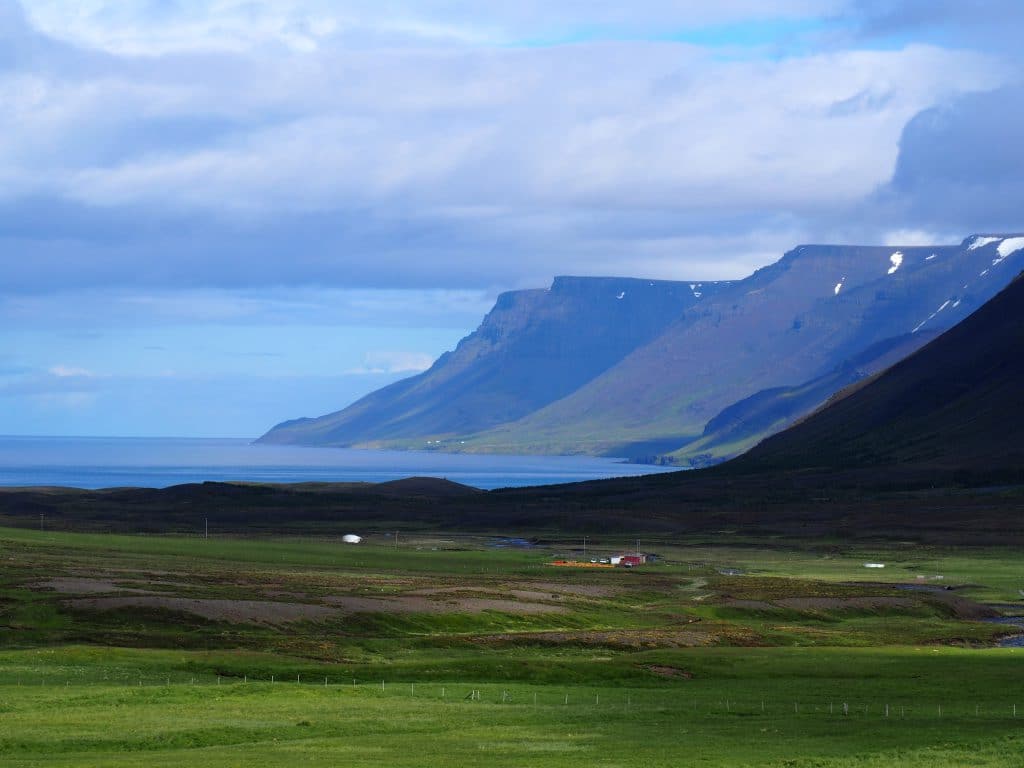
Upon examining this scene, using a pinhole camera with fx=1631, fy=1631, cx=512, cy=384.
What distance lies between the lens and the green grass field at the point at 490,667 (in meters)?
60.5

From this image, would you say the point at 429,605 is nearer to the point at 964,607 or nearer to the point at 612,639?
the point at 612,639

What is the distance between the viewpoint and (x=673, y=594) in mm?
141750

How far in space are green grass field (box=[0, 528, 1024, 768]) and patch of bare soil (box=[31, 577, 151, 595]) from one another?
0.35 metres

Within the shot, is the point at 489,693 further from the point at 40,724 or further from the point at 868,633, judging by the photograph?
the point at 868,633

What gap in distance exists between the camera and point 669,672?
8781cm

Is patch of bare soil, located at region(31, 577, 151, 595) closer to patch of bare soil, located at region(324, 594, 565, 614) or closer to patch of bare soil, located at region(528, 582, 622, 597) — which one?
patch of bare soil, located at region(324, 594, 565, 614)

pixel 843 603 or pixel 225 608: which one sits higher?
pixel 225 608

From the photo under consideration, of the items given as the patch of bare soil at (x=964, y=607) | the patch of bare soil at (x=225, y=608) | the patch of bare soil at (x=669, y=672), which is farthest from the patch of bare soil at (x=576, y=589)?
the patch of bare soil at (x=669, y=672)

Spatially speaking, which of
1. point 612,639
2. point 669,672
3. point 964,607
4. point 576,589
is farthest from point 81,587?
point 964,607

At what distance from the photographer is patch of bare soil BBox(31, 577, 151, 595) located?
380ft

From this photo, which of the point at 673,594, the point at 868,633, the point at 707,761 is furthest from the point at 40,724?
the point at 673,594

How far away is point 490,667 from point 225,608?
2859 cm

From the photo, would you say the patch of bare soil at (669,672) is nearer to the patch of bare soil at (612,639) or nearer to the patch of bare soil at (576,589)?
→ the patch of bare soil at (612,639)

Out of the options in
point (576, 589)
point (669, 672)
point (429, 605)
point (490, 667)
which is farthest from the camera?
point (576, 589)
